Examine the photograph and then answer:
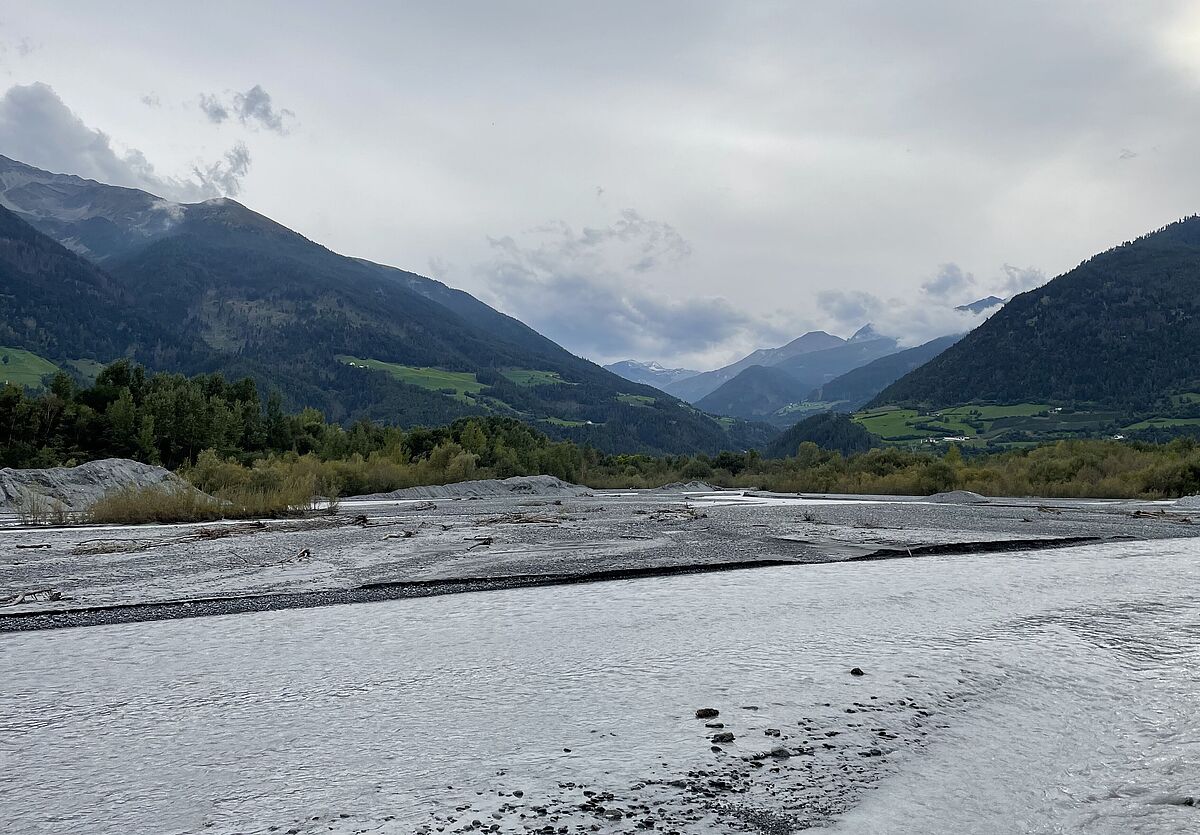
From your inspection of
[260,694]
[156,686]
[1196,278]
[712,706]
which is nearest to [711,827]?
[712,706]

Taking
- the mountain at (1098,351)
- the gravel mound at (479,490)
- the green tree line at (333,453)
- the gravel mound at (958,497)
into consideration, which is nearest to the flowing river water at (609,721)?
the green tree line at (333,453)

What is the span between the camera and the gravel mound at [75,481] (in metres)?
32.3

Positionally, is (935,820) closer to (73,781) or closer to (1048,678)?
(1048,678)

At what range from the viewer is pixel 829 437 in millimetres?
150625

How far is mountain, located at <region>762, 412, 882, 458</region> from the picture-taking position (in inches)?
5487

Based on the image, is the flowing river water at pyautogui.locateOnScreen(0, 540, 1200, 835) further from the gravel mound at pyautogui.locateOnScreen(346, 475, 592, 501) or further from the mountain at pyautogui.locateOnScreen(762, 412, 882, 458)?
the mountain at pyautogui.locateOnScreen(762, 412, 882, 458)

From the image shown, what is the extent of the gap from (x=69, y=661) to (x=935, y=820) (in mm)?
7047

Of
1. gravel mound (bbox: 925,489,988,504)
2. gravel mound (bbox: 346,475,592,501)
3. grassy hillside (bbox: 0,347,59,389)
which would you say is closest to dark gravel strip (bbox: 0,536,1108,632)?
gravel mound (bbox: 925,489,988,504)

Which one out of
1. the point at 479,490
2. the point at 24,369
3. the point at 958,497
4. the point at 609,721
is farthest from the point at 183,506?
the point at 24,369

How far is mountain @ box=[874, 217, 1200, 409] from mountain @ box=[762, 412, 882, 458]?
1387 inches

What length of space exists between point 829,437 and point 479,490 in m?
111

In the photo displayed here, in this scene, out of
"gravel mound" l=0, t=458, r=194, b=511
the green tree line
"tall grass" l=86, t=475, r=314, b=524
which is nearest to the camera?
"tall grass" l=86, t=475, r=314, b=524

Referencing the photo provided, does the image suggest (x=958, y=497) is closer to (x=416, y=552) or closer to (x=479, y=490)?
(x=479, y=490)

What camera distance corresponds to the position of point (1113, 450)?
51000 millimetres
